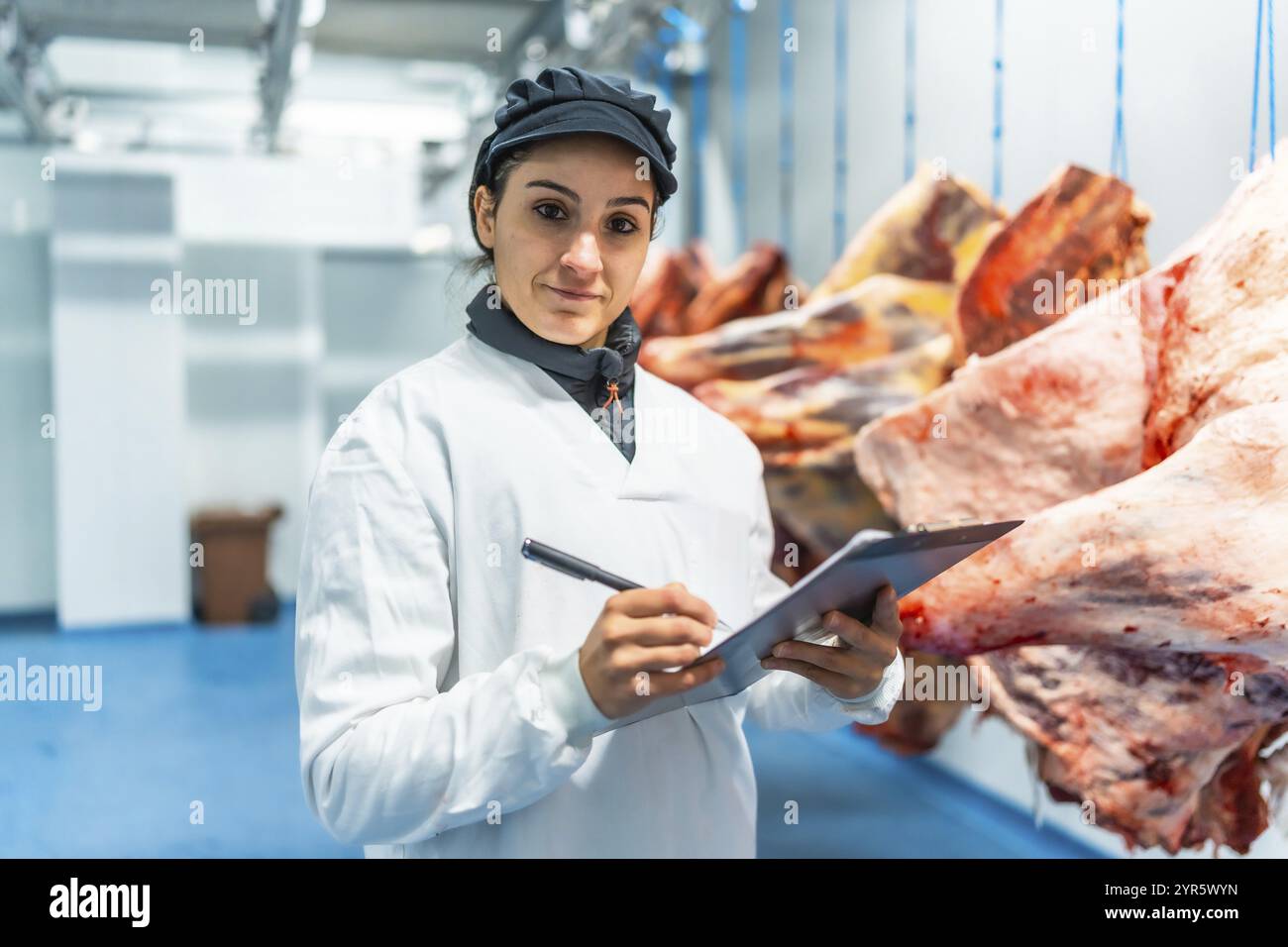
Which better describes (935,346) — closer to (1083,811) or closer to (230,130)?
(1083,811)

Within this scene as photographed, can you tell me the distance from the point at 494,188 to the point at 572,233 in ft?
0.38

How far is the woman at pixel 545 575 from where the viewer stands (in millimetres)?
999

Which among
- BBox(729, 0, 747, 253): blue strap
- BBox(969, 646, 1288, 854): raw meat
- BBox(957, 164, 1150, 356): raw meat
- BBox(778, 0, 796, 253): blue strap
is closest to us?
BBox(969, 646, 1288, 854): raw meat

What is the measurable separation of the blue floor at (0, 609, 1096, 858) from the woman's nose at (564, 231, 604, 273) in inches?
75.4

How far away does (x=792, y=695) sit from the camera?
1.30 meters

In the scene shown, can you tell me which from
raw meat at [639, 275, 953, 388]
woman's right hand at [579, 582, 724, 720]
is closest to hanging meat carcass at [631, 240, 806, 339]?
raw meat at [639, 275, 953, 388]

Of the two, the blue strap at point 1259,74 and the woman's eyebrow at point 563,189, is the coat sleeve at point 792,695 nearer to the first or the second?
the woman's eyebrow at point 563,189

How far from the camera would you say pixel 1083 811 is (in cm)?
175

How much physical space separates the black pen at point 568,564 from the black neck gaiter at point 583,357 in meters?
0.25

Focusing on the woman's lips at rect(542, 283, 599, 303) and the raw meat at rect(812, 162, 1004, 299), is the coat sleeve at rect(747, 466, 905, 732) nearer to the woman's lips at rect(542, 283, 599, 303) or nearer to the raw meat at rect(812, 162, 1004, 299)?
the woman's lips at rect(542, 283, 599, 303)

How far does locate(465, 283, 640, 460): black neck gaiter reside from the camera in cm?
121

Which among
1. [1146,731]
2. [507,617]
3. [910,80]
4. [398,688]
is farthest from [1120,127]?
[398,688]

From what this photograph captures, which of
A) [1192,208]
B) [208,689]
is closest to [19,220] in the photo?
[208,689]

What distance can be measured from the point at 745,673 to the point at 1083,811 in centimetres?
96
